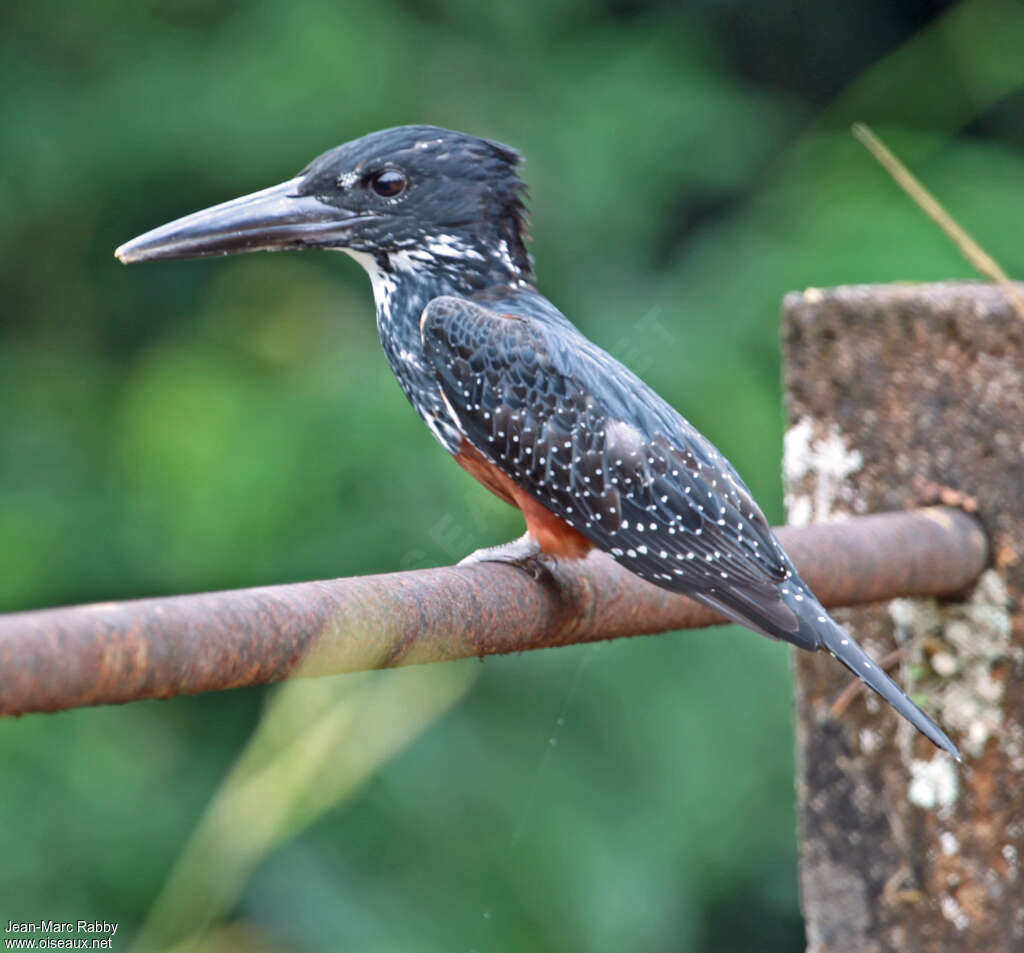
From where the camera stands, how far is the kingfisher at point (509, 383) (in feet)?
6.14

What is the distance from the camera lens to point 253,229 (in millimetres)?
2035

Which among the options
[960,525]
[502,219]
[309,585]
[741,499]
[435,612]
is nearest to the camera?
[309,585]

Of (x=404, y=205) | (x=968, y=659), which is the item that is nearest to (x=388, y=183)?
(x=404, y=205)

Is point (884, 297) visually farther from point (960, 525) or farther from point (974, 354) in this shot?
point (960, 525)

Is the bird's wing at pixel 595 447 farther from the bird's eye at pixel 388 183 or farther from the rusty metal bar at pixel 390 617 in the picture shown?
the bird's eye at pixel 388 183

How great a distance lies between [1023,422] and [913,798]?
48 centimetres

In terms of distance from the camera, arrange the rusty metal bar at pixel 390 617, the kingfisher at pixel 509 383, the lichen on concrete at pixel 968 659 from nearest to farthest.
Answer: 1. the rusty metal bar at pixel 390 617
2. the lichen on concrete at pixel 968 659
3. the kingfisher at pixel 509 383

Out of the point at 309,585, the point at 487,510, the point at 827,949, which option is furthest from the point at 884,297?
the point at 487,510

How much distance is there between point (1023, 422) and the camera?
173 cm

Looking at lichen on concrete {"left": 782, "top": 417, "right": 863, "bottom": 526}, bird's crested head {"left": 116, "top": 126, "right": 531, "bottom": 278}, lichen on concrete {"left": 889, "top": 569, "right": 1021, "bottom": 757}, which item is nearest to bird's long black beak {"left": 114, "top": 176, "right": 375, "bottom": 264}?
bird's crested head {"left": 116, "top": 126, "right": 531, "bottom": 278}

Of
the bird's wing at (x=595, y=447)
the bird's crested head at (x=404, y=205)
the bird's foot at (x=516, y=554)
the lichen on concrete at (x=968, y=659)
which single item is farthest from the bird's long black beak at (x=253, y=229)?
the lichen on concrete at (x=968, y=659)

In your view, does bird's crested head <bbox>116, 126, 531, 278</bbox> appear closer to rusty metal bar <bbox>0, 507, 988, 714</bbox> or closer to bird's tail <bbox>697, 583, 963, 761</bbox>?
rusty metal bar <bbox>0, 507, 988, 714</bbox>

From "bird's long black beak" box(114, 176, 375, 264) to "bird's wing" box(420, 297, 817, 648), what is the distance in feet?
0.71

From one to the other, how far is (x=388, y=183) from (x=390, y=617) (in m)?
1.13
